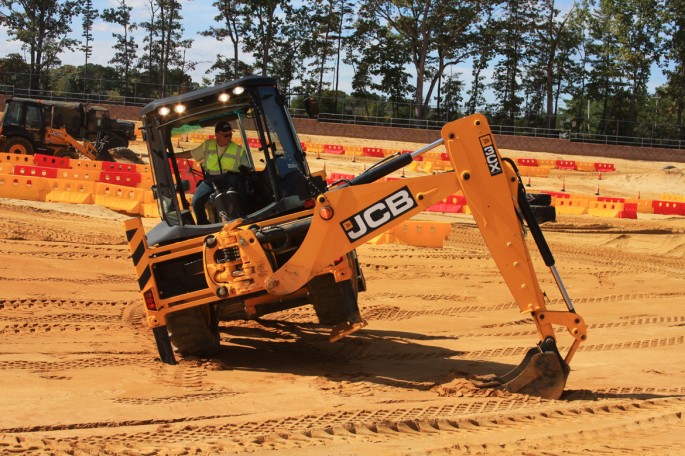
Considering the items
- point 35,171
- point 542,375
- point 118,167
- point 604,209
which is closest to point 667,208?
point 604,209

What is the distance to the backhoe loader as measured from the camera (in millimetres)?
6500

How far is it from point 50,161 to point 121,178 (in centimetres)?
418

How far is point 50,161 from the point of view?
75.4ft

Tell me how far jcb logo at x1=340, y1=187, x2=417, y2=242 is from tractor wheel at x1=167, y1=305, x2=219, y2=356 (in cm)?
183

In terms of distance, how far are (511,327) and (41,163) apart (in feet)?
53.7

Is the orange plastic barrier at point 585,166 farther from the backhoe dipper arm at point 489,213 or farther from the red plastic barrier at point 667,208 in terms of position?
the backhoe dipper arm at point 489,213

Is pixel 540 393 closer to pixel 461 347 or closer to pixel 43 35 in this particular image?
pixel 461 347

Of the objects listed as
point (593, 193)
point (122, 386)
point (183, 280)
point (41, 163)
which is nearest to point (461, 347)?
point (183, 280)

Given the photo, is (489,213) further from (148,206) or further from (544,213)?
(544,213)

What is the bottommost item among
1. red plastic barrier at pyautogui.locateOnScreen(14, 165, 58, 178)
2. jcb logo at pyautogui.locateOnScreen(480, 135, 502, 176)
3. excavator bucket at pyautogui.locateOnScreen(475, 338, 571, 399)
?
excavator bucket at pyautogui.locateOnScreen(475, 338, 571, 399)

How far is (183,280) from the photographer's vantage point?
25.0 feet

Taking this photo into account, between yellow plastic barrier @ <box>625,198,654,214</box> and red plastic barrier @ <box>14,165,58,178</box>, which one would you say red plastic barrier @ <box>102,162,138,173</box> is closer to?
red plastic barrier @ <box>14,165,58,178</box>

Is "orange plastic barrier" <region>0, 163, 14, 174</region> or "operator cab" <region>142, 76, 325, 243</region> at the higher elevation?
"operator cab" <region>142, 76, 325, 243</region>

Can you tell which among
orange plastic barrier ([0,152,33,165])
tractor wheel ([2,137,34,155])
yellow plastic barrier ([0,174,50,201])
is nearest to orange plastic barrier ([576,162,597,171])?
tractor wheel ([2,137,34,155])
